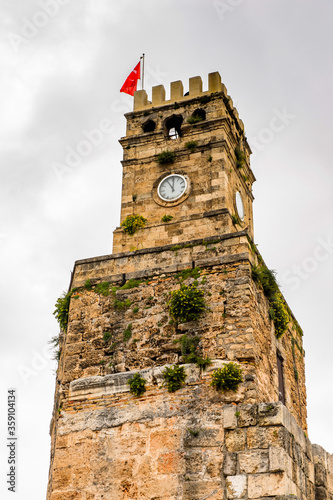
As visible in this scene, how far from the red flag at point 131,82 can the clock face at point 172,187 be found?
335cm

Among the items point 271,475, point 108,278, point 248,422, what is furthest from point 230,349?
point 108,278

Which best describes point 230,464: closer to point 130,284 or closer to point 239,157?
point 130,284

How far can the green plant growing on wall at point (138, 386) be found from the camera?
42.0 ft

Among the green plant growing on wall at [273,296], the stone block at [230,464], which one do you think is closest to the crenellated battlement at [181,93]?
the green plant growing on wall at [273,296]

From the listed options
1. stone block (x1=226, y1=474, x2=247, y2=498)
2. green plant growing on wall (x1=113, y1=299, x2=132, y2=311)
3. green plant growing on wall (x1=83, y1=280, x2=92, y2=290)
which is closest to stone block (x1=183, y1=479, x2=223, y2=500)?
stone block (x1=226, y1=474, x2=247, y2=498)

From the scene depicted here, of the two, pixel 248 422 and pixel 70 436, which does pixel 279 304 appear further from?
pixel 70 436

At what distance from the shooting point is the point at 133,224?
1597cm

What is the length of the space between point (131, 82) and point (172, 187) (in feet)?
12.9

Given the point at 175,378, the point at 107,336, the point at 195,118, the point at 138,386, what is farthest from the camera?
the point at 195,118

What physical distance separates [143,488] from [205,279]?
3950 mm

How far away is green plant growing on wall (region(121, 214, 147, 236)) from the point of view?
16.0 meters

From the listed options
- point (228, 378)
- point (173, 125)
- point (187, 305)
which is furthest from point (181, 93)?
point (228, 378)

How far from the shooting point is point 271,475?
11297mm

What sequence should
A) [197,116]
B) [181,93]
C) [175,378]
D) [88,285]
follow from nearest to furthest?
[175,378] < [88,285] < [197,116] < [181,93]
